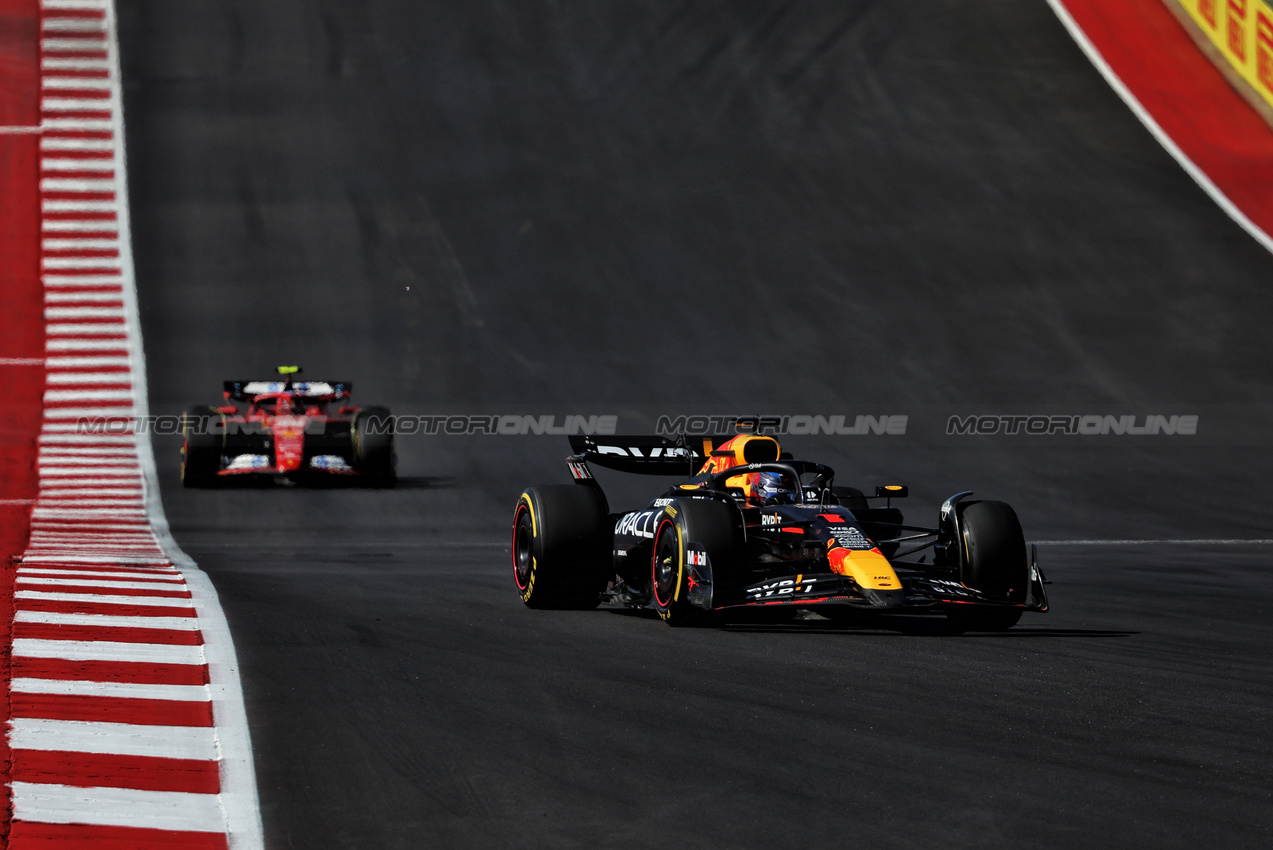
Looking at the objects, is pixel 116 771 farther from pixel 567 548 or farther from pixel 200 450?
pixel 200 450

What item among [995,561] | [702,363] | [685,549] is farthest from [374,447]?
[995,561]

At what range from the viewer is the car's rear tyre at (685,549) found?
9562 millimetres

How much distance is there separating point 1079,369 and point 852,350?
3.56 metres

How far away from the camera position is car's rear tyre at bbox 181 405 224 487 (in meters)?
19.3

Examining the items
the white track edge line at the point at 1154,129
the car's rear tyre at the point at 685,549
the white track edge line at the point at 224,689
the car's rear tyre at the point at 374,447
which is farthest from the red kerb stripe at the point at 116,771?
the white track edge line at the point at 1154,129

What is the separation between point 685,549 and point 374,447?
1079 cm

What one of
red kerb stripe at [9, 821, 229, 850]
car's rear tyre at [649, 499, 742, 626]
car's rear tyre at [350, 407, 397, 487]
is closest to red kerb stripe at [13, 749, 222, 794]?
red kerb stripe at [9, 821, 229, 850]

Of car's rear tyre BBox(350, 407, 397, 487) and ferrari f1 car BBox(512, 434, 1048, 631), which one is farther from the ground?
car's rear tyre BBox(350, 407, 397, 487)

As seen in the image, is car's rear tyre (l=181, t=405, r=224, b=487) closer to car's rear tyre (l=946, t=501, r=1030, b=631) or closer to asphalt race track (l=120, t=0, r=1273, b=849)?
asphalt race track (l=120, t=0, r=1273, b=849)

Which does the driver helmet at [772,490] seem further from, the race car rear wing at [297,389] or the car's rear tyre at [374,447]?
the race car rear wing at [297,389]

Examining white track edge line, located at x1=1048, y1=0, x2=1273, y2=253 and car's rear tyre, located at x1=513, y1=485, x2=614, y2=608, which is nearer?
car's rear tyre, located at x1=513, y1=485, x2=614, y2=608

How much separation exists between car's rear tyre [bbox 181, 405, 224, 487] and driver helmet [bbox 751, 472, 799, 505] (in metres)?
10.3

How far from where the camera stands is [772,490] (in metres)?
10.7

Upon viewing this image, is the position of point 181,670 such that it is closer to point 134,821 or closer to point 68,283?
point 134,821
